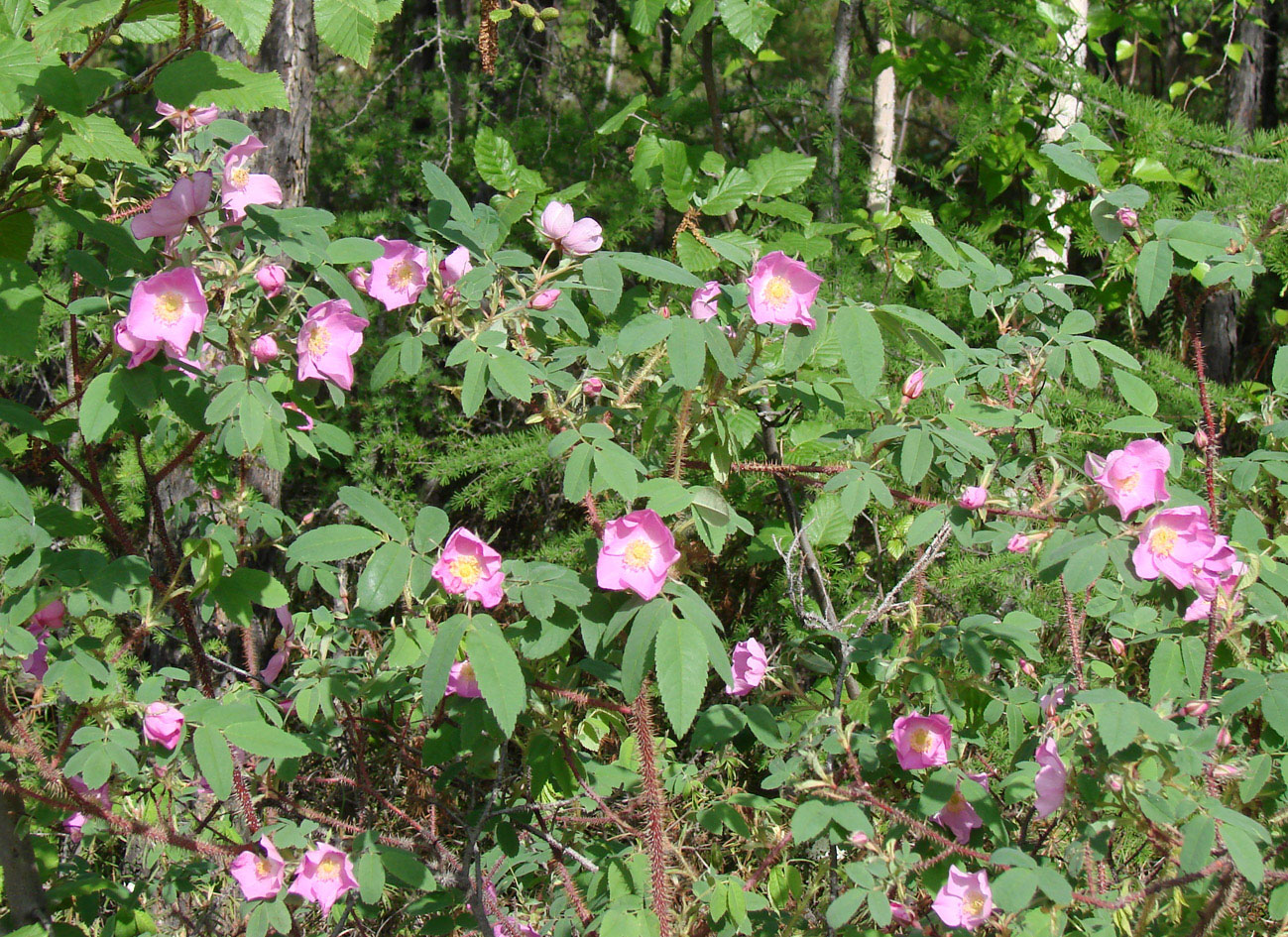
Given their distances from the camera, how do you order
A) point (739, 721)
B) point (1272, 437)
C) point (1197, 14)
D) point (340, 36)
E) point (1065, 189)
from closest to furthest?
point (340, 36) < point (739, 721) < point (1272, 437) < point (1065, 189) < point (1197, 14)

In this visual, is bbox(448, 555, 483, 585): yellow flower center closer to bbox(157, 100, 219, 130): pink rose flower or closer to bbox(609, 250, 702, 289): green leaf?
bbox(609, 250, 702, 289): green leaf

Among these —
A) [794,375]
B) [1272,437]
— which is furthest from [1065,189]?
[794,375]

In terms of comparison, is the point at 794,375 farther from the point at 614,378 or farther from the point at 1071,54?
the point at 1071,54

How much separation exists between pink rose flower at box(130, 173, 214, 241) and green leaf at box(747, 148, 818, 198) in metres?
1.11

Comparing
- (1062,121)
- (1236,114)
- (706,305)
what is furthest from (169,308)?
(1236,114)

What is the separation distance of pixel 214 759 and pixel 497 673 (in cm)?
42

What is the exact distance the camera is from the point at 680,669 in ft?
3.31

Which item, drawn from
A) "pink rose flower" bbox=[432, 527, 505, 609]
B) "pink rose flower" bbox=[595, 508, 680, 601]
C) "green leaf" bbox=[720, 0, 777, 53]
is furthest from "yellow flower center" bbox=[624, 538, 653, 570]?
"green leaf" bbox=[720, 0, 777, 53]

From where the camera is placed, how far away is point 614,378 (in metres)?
1.37

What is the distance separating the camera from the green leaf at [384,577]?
40.5 inches

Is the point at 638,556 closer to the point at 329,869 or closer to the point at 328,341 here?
the point at 328,341

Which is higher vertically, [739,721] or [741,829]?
[739,721]

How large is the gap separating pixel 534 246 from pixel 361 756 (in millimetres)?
1703

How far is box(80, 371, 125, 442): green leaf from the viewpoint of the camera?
110 cm
